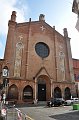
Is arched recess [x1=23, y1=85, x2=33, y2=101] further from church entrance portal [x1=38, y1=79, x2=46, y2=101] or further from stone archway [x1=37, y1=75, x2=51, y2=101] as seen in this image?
church entrance portal [x1=38, y1=79, x2=46, y2=101]

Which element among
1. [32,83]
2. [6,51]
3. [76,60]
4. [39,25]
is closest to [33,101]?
[32,83]

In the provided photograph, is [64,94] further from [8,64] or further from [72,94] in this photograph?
[8,64]

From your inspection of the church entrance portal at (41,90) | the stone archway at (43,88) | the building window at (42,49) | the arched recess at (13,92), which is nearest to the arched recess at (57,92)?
the stone archway at (43,88)

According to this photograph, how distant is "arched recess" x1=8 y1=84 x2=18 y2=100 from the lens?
3206 cm

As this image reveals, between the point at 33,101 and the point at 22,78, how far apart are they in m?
5.01

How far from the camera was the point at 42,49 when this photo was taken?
39188 mm

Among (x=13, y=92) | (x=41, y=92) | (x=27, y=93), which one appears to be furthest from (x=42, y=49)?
(x=13, y=92)

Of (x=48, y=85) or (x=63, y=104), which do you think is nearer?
(x=63, y=104)

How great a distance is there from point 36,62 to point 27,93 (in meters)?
6.91

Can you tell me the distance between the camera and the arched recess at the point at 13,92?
32059mm

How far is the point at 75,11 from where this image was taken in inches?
299

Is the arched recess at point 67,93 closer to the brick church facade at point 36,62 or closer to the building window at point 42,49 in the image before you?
the brick church facade at point 36,62

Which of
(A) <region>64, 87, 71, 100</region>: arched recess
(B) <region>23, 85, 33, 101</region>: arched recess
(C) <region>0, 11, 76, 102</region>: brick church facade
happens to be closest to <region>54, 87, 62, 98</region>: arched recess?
(C) <region>0, 11, 76, 102</region>: brick church facade

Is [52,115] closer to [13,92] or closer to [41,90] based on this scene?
[13,92]
